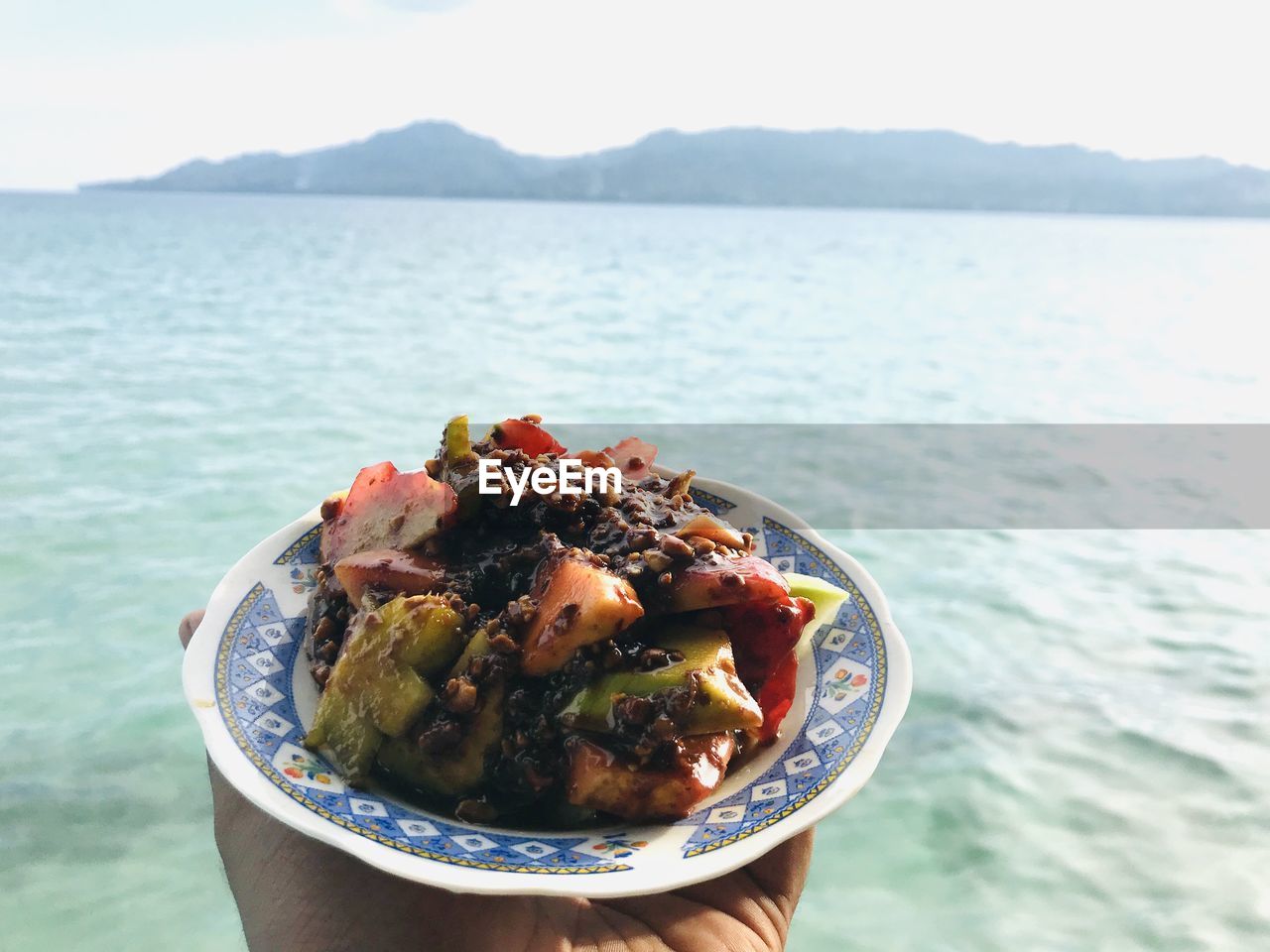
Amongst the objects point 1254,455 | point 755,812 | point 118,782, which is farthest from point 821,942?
point 1254,455

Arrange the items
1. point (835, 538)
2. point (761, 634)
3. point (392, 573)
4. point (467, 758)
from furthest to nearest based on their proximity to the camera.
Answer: point (835, 538)
point (392, 573)
point (761, 634)
point (467, 758)

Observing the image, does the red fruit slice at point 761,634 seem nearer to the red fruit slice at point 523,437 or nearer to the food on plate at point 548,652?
the food on plate at point 548,652

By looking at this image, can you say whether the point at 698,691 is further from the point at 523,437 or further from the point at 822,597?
the point at 523,437

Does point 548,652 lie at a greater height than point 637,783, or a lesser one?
greater

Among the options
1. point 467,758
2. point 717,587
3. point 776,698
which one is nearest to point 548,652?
point 467,758

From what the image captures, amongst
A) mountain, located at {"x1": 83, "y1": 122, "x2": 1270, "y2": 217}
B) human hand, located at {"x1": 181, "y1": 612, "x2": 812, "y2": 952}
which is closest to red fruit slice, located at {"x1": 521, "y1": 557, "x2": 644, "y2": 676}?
human hand, located at {"x1": 181, "y1": 612, "x2": 812, "y2": 952}

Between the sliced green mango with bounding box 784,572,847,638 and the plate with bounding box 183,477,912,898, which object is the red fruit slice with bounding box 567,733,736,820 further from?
the sliced green mango with bounding box 784,572,847,638
